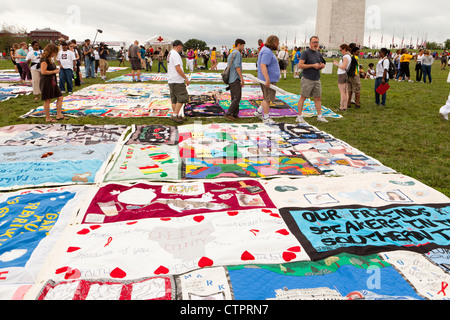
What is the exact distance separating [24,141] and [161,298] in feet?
15.0

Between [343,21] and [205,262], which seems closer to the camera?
[205,262]

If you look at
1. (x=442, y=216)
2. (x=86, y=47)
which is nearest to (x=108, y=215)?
(x=442, y=216)

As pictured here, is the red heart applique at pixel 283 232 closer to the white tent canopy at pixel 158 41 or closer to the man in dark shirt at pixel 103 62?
the man in dark shirt at pixel 103 62

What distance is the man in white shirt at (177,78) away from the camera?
6477 millimetres

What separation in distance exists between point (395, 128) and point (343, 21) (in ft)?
204

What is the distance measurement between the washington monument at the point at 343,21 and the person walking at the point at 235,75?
199 feet

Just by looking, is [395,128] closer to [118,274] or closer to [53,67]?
[118,274]

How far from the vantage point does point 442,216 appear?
295 centimetres

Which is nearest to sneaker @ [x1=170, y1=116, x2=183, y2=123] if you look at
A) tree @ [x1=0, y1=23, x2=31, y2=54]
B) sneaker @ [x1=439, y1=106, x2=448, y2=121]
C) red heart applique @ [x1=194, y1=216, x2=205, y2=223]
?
red heart applique @ [x1=194, y1=216, x2=205, y2=223]

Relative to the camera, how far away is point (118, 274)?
86.4 inches

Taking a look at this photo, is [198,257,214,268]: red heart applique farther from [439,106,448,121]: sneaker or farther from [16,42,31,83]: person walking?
[16,42,31,83]: person walking

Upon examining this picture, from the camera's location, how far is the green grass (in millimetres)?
A: 4445

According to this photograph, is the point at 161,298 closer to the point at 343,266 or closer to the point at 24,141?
the point at 343,266

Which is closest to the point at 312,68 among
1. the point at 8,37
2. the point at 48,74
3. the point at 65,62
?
the point at 48,74
